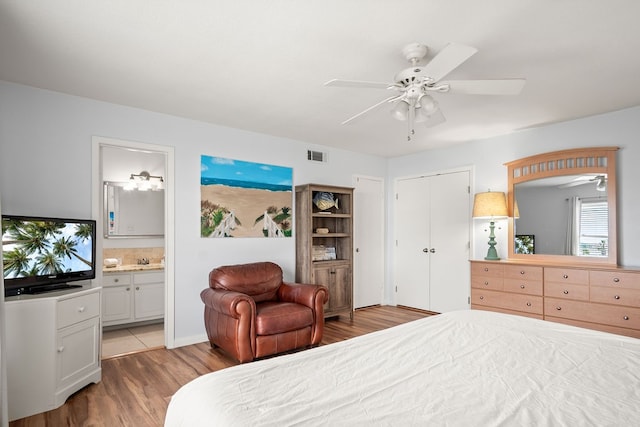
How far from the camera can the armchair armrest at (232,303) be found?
3164mm

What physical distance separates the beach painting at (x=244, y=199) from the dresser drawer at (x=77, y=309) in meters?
1.32

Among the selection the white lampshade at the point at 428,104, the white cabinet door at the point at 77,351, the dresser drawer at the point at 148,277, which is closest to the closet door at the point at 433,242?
the white lampshade at the point at 428,104

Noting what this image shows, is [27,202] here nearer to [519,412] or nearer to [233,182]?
[233,182]

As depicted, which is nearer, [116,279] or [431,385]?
[431,385]

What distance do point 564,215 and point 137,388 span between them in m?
4.56

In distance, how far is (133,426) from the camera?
7.51ft

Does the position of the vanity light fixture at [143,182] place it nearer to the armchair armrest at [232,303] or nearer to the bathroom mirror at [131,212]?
the bathroom mirror at [131,212]

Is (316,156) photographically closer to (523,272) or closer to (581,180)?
(523,272)

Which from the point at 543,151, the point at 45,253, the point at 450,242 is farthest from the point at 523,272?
the point at 45,253

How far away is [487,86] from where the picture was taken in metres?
2.25

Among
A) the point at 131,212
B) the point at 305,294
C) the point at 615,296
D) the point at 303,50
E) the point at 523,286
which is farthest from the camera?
the point at 131,212

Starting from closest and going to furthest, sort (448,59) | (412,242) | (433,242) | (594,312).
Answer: (448,59), (594,312), (433,242), (412,242)

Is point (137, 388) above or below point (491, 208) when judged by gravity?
below

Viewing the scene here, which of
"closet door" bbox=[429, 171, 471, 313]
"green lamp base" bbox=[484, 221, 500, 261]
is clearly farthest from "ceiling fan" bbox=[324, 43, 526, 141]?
"closet door" bbox=[429, 171, 471, 313]
